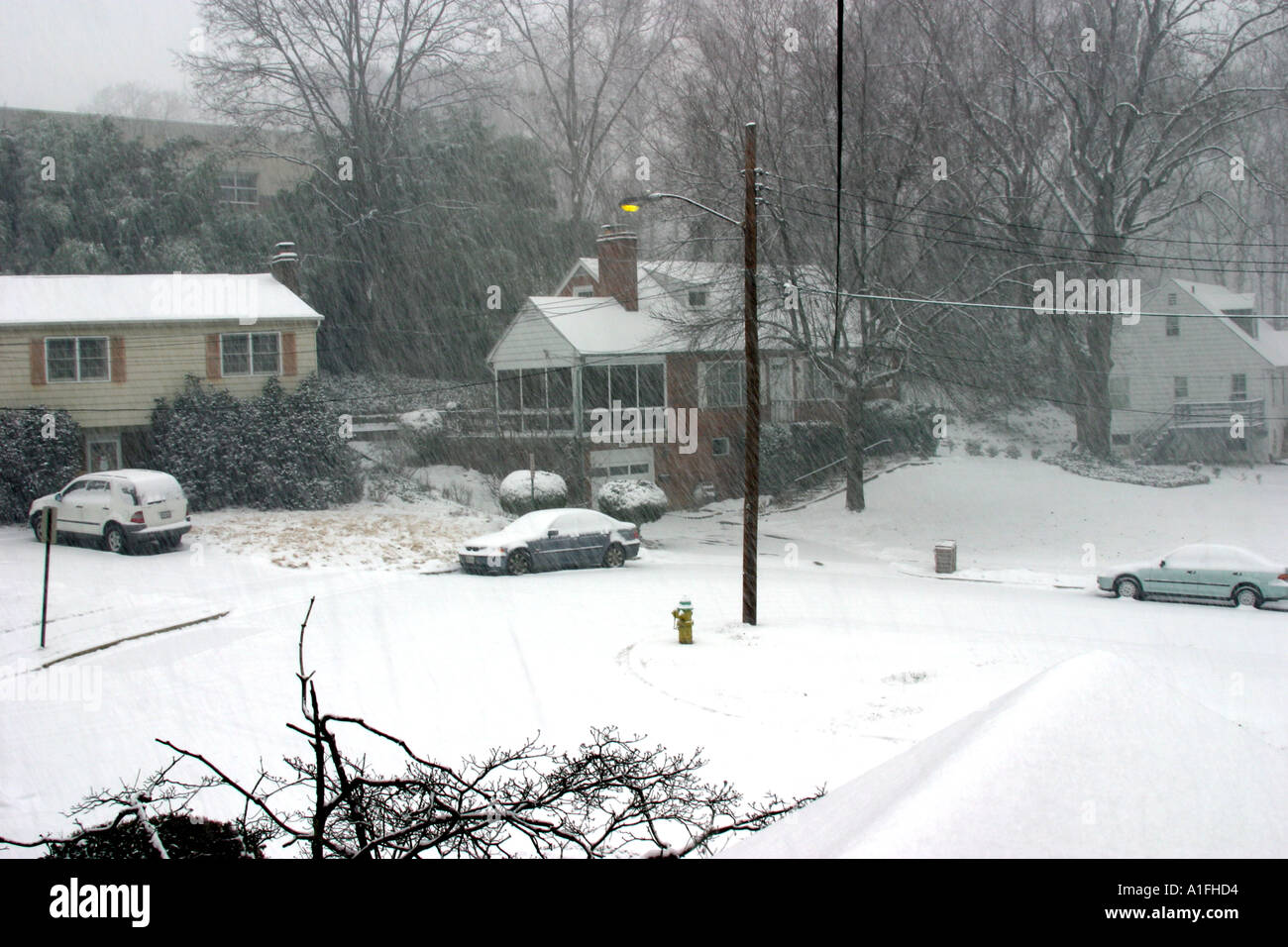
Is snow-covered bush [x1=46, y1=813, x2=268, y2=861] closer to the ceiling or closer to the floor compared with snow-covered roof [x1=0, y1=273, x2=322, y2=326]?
closer to the floor

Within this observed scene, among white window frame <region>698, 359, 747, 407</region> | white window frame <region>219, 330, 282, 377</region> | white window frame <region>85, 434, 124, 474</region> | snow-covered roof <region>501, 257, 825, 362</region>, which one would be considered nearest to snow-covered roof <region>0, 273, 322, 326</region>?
white window frame <region>219, 330, 282, 377</region>

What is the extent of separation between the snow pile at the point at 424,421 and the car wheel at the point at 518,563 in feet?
36.4

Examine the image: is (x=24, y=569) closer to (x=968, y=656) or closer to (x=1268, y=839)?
(x=968, y=656)

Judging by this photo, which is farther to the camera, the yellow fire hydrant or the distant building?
the distant building

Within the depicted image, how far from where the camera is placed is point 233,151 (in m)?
38.1

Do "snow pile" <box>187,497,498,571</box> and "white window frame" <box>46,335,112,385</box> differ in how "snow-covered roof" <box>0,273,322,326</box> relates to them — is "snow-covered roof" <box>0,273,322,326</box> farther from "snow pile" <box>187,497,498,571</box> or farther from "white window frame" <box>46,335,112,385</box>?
"snow pile" <box>187,497,498,571</box>

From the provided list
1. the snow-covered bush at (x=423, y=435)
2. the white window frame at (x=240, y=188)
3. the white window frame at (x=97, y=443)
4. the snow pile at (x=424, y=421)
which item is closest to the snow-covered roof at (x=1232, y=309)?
the snow pile at (x=424, y=421)

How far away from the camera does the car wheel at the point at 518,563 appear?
20470mm

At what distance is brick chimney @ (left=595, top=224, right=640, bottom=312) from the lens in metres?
32.5

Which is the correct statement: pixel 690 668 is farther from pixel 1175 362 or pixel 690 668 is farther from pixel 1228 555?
pixel 1175 362

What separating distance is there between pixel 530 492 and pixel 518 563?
713 centimetres

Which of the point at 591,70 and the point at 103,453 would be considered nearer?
the point at 103,453

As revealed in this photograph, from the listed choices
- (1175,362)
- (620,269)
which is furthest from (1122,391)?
(620,269)

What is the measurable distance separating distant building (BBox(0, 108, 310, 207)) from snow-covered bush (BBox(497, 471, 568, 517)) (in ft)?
57.1
